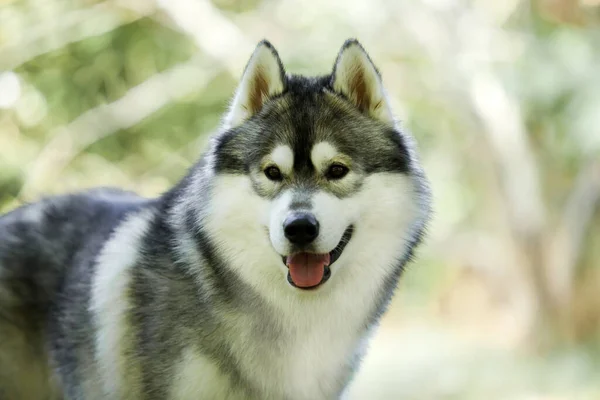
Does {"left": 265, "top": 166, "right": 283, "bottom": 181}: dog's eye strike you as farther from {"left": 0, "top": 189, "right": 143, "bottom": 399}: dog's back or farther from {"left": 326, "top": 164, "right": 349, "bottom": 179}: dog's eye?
{"left": 0, "top": 189, "right": 143, "bottom": 399}: dog's back

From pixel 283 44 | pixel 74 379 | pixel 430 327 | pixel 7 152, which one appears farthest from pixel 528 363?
pixel 7 152

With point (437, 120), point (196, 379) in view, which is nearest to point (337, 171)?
point (196, 379)

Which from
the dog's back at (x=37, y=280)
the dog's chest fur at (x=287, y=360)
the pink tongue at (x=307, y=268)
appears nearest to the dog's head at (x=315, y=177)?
the pink tongue at (x=307, y=268)

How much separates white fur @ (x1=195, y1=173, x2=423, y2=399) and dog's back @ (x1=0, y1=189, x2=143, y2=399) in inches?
15.4

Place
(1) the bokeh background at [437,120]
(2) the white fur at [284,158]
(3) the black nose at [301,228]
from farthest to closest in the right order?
(1) the bokeh background at [437,120]
(2) the white fur at [284,158]
(3) the black nose at [301,228]

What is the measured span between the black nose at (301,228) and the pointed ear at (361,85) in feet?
1.17

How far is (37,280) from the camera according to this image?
175cm

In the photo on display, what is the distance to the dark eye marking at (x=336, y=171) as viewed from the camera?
58.4 inches

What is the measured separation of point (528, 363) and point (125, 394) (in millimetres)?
2854

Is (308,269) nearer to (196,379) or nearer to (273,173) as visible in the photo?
(273,173)

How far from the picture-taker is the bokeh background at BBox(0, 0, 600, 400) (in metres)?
3.63

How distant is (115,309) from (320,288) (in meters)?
0.47

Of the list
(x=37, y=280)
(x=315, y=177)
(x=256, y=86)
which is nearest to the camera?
(x=315, y=177)

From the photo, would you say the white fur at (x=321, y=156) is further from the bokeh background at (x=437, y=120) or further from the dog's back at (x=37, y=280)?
the bokeh background at (x=437, y=120)
